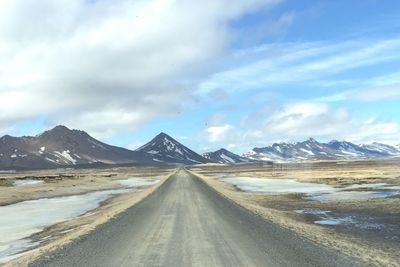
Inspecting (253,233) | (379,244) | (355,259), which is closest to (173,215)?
(253,233)

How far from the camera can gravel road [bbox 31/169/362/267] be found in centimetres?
1590

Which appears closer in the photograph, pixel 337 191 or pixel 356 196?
pixel 356 196

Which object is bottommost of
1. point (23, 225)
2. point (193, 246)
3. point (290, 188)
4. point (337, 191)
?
point (23, 225)

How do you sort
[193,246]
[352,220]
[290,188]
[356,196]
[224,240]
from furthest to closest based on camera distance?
[290,188] → [356,196] → [352,220] → [224,240] → [193,246]

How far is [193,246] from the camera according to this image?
18.8 m

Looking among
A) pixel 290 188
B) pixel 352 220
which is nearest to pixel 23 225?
pixel 352 220

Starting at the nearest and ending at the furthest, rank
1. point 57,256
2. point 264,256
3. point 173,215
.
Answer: point 264,256 < point 57,256 < point 173,215

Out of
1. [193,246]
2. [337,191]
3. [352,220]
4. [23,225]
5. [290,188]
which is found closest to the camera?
[193,246]

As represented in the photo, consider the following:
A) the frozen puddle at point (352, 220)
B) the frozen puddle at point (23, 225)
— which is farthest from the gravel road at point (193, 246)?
the frozen puddle at point (352, 220)

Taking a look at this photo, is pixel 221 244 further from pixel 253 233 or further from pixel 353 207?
pixel 353 207

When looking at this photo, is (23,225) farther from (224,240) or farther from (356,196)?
(356,196)

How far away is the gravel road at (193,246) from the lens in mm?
15898

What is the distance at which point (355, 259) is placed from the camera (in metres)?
16.0

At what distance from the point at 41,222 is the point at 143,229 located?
13790 millimetres
